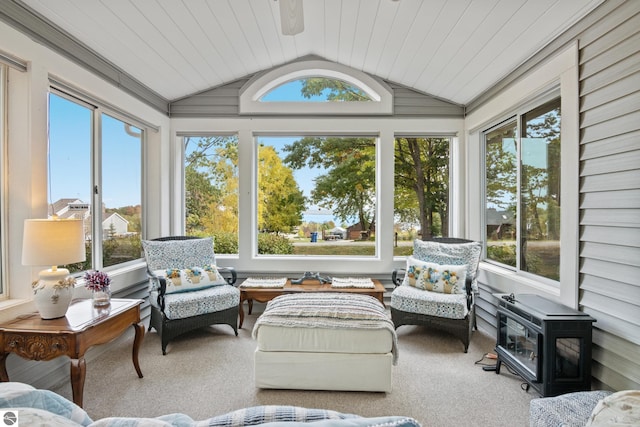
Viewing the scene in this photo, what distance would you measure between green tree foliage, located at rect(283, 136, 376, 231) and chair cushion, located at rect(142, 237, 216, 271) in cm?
152

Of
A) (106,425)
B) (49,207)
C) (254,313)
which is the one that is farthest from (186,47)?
(106,425)

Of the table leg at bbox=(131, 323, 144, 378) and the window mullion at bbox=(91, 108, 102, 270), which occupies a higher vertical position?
the window mullion at bbox=(91, 108, 102, 270)

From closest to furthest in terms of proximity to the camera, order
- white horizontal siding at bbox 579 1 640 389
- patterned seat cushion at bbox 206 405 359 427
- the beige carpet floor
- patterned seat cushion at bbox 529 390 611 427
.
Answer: patterned seat cushion at bbox 206 405 359 427, patterned seat cushion at bbox 529 390 611 427, white horizontal siding at bbox 579 1 640 389, the beige carpet floor

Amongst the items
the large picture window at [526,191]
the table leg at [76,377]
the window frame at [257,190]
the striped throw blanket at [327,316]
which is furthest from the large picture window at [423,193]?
the table leg at [76,377]

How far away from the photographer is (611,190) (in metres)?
2.08

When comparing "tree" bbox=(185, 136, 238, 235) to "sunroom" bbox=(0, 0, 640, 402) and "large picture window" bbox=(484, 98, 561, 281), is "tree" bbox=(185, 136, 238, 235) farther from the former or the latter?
"large picture window" bbox=(484, 98, 561, 281)

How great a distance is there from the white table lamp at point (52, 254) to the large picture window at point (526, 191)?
143 inches

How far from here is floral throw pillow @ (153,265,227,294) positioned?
10.9ft

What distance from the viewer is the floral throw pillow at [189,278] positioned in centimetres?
332

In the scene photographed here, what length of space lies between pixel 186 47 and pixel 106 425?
11.2 ft

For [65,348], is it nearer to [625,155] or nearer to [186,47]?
[186,47]

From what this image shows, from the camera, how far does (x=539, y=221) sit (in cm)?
299

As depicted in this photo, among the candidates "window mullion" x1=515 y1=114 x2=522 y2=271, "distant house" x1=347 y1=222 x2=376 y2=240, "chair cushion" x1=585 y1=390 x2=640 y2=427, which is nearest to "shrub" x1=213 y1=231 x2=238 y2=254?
"distant house" x1=347 y1=222 x2=376 y2=240

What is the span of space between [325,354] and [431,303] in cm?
135
